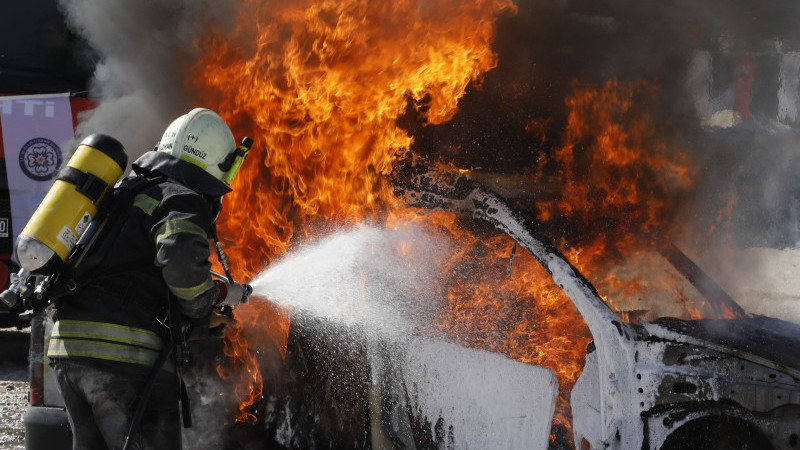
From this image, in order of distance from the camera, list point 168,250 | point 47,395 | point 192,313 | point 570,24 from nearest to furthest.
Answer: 1. point 168,250
2. point 192,313
3. point 47,395
4. point 570,24

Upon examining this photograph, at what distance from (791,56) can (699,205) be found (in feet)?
5.37

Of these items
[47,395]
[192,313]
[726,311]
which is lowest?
[47,395]

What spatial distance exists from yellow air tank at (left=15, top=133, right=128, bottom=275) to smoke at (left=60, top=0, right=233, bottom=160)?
259 centimetres

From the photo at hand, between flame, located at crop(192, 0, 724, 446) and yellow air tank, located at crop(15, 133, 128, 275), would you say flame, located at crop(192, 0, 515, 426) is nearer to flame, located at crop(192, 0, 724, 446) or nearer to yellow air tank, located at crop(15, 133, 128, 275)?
flame, located at crop(192, 0, 724, 446)

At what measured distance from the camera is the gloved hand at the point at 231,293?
3.21 metres

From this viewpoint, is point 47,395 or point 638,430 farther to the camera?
point 47,395

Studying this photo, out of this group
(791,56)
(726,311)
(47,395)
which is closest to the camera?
(47,395)

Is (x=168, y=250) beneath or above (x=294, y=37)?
beneath

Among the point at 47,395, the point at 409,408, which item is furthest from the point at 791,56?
the point at 47,395

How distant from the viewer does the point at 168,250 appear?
275 centimetres

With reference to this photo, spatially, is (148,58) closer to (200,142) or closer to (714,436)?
(200,142)

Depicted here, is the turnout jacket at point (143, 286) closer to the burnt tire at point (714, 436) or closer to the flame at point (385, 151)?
the flame at point (385, 151)

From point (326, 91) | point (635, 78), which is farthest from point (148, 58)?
point (635, 78)

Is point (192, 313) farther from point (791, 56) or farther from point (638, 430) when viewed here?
point (791, 56)
